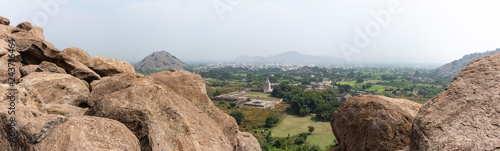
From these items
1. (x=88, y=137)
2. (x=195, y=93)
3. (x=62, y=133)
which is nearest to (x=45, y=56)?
(x=195, y=93)

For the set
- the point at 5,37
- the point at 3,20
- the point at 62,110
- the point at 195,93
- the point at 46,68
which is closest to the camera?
the point at 62,110

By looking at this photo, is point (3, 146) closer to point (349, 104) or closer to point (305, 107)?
point (349, 104)

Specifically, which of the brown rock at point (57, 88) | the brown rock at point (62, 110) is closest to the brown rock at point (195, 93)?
the brown rock at point (57, 88)

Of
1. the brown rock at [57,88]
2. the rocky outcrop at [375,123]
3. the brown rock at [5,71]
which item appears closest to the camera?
the rocky outcrop at [375,123]

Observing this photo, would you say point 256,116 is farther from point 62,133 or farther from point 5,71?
point 62,133

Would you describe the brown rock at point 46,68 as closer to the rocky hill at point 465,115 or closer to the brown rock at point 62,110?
the brown rock at point 62,110

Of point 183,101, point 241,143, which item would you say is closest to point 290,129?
point 241,143
